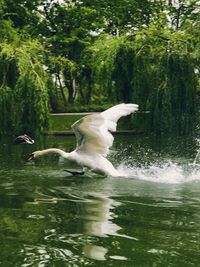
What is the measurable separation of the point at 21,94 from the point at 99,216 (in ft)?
52.2

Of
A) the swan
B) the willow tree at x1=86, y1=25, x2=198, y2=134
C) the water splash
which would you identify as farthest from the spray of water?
the willow tree at x1=86, y1=25, x2=198, y2=134

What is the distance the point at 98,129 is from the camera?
1152cm

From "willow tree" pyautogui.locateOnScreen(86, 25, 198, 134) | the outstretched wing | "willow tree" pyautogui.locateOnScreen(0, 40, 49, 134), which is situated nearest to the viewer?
the outstretched wing

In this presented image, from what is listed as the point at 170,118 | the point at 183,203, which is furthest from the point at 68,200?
the point at 170,118

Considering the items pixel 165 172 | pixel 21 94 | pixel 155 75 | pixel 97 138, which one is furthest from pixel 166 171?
pixel 155 75

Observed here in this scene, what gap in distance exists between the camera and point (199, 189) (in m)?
10.2

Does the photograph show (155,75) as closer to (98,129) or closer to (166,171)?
(166,171)

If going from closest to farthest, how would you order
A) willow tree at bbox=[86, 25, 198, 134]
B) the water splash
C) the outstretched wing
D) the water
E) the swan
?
the water, the outstretched wing, the swan, the water splash, willow tree at bbox=[86, 25, 198, 134]

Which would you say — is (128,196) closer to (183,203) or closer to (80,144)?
(183,203)

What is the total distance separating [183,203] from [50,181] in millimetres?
3285

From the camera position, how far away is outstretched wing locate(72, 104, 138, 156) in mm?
11281

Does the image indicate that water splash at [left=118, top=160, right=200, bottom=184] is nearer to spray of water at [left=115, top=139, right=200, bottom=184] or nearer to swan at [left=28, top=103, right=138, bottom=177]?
spray of water at [left=115, top=139, right=200, bottom=184]

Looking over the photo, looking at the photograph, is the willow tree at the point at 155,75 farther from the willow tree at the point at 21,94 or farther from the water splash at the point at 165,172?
the water splash at the point at 165,172

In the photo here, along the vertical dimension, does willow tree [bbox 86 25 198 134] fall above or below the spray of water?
above
